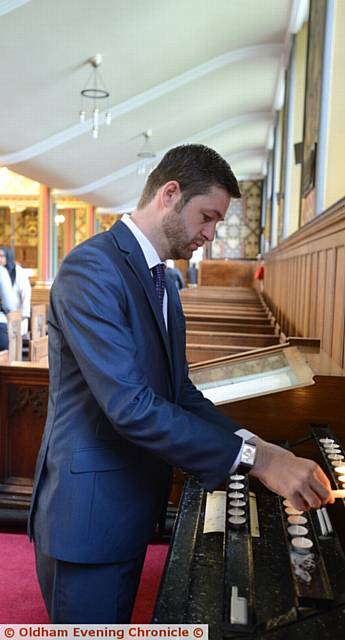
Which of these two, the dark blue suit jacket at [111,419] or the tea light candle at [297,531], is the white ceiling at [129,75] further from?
the tea light candle at [297,531]

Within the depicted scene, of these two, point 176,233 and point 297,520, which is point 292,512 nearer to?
point 297,520

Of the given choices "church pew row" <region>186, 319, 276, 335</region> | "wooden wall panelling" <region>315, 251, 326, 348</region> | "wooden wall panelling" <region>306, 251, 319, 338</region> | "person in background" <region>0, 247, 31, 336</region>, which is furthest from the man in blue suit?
"person in background" <region>0, 247, 31, 336</region>

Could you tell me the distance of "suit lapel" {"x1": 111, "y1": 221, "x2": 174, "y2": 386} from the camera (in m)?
1.28

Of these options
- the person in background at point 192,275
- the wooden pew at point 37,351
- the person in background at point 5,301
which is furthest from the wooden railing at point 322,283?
the person in background at point 192,275

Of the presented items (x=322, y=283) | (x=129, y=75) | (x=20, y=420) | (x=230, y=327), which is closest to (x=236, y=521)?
(x=322, y=283)

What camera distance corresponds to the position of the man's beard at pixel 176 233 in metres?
1.32

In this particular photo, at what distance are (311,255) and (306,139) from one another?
2796mm

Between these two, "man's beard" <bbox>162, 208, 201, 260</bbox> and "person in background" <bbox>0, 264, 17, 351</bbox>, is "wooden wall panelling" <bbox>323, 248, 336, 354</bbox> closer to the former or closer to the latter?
"man's beard" <bbox>162, 208, 201, 260</bbox>

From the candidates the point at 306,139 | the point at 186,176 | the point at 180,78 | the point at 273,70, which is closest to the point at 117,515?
the point at 186,176

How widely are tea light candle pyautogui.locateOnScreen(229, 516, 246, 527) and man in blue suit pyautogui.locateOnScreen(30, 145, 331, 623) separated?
0.57 ft

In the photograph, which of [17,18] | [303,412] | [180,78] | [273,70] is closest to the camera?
[303,412]

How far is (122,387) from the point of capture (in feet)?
3.76

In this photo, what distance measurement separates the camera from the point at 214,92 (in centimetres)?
1309

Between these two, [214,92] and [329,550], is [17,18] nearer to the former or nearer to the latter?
[214,92]
